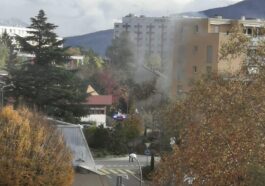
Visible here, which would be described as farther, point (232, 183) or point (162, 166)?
point (162, 166)

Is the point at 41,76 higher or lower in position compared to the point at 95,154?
higher

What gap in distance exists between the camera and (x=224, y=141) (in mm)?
13141

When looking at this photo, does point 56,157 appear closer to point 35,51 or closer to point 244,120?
point 244,120

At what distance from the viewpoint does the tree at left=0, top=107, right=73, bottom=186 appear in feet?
57.4

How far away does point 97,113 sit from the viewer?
209 feet

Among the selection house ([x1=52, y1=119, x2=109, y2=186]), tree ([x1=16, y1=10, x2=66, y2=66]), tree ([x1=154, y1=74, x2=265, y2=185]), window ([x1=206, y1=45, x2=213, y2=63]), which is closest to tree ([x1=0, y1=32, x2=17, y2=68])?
tree ([x1=16, y1=10, x2=66, y2=66])

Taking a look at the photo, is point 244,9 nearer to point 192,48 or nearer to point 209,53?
point 209,53

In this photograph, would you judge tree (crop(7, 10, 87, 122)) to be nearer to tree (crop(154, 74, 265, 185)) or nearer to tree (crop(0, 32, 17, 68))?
tree (crop(154, 74, 265, 185))

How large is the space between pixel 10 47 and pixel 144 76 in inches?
1198

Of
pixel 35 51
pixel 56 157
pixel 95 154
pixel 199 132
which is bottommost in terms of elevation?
pixel 95 154

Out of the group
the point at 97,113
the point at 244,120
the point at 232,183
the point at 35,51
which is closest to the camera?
the point at 232,183

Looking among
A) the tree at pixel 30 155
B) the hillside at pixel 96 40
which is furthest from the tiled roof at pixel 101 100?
the hillside at pixel 96 40

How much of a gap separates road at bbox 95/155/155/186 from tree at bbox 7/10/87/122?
4487 mm

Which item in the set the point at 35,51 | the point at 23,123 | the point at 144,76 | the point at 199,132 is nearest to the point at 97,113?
the point at 144,76
